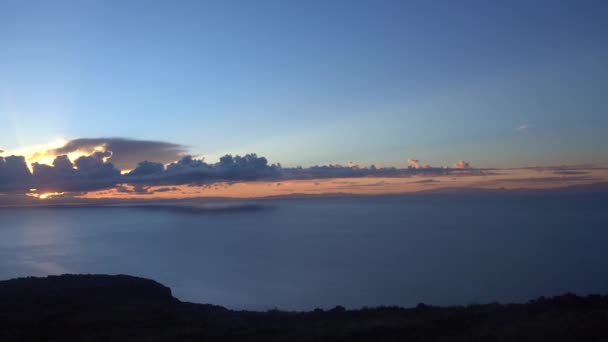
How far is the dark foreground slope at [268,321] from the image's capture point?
19969 millimetres

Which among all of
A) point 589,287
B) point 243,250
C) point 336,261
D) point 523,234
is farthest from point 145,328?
point 523,234

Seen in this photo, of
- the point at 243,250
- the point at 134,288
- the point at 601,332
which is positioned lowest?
the point at 243,250

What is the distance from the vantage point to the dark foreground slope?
20.0 meters

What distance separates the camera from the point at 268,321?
95.1 feet

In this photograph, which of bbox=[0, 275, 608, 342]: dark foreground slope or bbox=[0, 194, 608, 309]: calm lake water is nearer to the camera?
bbox=[0, 275, 608, 342]: dark foreground slope

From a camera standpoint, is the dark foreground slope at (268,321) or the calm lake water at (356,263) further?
the calm lake water at (356,263)

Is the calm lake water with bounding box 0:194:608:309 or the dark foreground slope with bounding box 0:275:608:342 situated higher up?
the dark foreground slope with bounding box 0:275:608:342

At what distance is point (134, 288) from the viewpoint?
44125mm

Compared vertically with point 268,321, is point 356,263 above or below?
below

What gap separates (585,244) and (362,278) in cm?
7760

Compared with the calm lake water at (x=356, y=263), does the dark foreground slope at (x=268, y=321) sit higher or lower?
higher

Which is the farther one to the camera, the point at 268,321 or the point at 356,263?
the point at 356,263

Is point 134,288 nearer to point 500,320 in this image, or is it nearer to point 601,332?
point 500,320

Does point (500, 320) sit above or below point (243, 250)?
above
